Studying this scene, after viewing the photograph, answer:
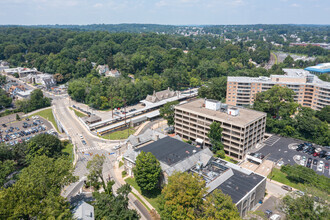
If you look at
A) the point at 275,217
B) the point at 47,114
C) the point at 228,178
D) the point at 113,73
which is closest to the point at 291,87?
the point at 228,178

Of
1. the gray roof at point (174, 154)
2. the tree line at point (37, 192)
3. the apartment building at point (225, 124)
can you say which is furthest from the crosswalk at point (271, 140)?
the tree line at point (37, 192)

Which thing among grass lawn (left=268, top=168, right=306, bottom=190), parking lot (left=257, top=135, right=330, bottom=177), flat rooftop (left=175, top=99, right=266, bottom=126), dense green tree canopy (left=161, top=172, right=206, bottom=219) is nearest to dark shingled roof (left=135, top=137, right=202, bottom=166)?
dense green tree canopy (left=161, top=172, right=206, bottom=219)

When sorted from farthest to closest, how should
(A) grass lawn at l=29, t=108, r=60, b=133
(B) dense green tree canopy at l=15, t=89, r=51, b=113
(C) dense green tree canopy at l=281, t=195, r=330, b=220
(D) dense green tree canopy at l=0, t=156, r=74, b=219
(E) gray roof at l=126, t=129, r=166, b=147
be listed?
(B) dense green tree canopy at l=15, t=89, r=51, b=113 → (A) grass lawn at l=29, t=108, r=60, b=133 → (E) gray roof at l=126, t=129, r=166, b=147 → (C) dense green tree canopy at l=281, t=195, r=330, b=220 → (D) dense green tree canopy at l=0, t=156, r=74, b=219

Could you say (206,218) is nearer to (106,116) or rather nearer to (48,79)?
(106,116)

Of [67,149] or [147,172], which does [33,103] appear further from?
[147,172]

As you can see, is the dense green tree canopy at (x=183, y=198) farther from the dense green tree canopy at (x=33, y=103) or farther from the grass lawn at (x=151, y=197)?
the dense green tree canopy at (x=33, y=103)

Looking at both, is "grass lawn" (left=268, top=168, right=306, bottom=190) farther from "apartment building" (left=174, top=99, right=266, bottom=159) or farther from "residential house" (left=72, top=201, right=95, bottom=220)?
"residential house" (left=72, top=201, right=95, bottom=220)
